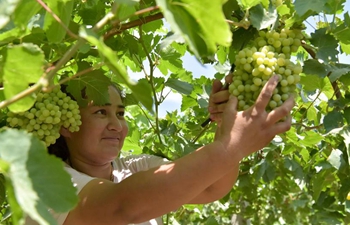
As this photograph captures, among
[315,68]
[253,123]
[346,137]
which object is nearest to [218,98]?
[253,123]

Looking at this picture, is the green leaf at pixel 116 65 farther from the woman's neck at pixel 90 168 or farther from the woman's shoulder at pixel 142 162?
the woman's shoulder at pixel 142 162

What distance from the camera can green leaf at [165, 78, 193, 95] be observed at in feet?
7.78

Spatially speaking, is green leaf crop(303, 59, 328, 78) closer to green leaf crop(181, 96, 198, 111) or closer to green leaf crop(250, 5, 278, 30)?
green leaf crop(250, 5, 278, 30)

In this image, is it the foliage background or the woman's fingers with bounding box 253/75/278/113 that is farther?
the woman's fingers with bounding box 253/75/278/113

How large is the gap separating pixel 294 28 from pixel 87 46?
0.67 metres

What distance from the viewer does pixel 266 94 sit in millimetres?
1413

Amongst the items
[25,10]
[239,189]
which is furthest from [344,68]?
[239,189]

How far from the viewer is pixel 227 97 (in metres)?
1.62

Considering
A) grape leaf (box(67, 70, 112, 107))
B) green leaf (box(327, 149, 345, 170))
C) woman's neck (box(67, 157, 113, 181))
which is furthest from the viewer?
woman's neck (box(67, 157, 113, 181))

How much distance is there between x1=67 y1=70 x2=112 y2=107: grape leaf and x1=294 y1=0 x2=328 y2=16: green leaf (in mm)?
758

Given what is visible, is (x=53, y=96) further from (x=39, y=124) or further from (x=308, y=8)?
(x=308, y=8)

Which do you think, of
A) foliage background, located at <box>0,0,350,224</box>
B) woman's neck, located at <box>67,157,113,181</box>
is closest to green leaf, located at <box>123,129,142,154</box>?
foliage background, located at <box>0,0,350,224</box>

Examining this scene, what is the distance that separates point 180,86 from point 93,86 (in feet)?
1.97

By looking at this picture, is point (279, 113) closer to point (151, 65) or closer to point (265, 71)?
point (265, 71)
